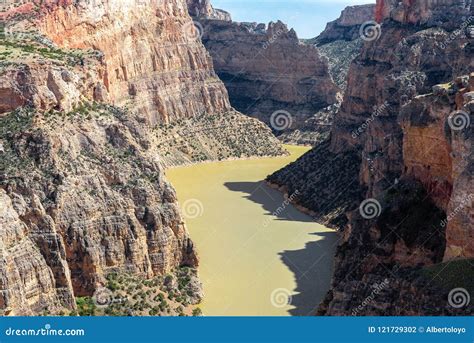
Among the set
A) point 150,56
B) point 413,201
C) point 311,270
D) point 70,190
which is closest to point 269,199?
point 311,270

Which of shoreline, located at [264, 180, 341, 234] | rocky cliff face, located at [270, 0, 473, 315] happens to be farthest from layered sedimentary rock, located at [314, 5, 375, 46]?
rocky cliff face, located at [270, 0, 473, 315]

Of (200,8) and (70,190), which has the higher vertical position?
(200,8)

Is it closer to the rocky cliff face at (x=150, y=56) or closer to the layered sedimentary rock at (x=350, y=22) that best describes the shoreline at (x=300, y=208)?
the rocky cliff face at (x=150, y=56)

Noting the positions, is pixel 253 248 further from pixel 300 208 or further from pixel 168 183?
pixel 300 208

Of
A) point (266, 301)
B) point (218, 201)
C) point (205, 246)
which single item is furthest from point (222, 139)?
point (266, 301)

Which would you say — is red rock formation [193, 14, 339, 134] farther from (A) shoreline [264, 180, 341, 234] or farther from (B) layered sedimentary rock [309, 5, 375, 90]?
(A) shoreline [264, 180, 341, 234]

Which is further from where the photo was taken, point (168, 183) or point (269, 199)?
point (269, 199)
